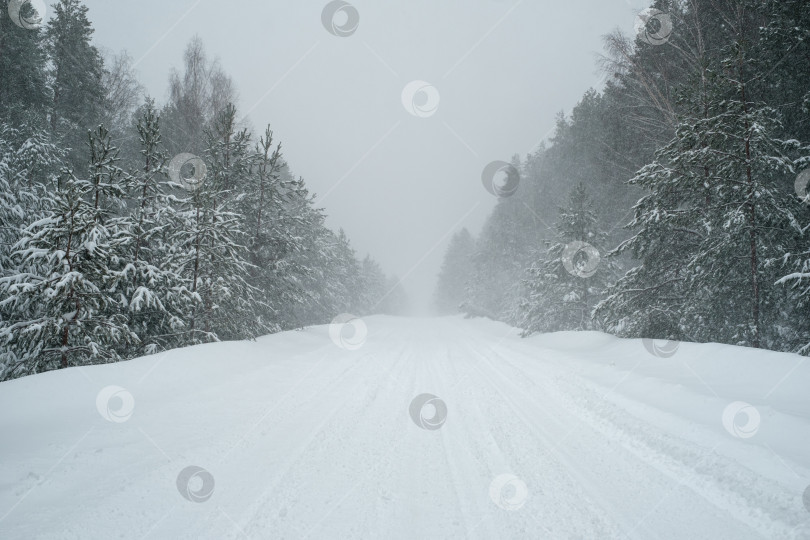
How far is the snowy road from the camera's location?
2715 mm

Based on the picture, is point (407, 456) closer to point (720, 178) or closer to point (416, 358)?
point (416, 358)

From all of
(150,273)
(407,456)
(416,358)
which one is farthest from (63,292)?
(416,358)

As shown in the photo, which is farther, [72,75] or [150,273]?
[72,75]

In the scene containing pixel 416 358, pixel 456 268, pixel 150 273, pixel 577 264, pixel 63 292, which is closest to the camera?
pixel 63 292

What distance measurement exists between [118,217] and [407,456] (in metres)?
9.10

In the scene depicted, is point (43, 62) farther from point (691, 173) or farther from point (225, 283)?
point (691, 173)

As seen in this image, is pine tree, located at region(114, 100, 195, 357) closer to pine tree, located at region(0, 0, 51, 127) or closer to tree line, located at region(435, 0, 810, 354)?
pine tree, located at region(0, 0, 51, 127)

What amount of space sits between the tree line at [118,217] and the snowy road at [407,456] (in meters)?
2.03

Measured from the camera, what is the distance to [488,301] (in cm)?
4038

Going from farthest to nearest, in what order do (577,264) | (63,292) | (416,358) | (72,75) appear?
(577,264)
(72,75)
(416,358)
(63,292)

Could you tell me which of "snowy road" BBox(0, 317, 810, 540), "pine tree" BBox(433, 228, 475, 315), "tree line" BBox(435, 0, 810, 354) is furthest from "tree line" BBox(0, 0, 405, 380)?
"pine tree" BBox(433, 228, 475, 315)

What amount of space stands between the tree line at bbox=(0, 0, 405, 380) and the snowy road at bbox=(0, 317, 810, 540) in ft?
6.67

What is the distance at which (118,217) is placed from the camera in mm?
8242

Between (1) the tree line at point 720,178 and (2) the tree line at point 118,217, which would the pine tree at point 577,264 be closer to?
(1) the tree line at point 720,178
